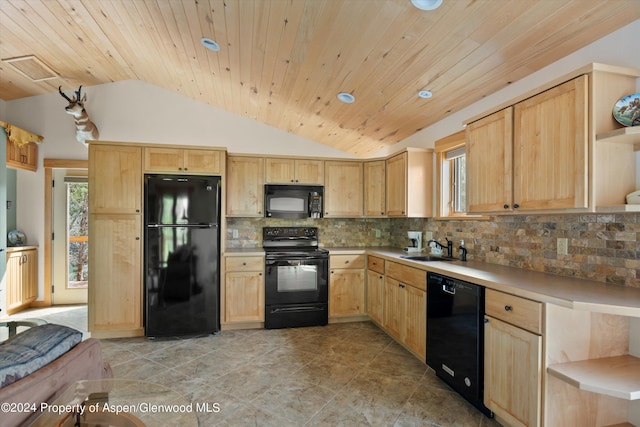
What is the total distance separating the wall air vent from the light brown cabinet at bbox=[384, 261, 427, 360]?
4.68 m

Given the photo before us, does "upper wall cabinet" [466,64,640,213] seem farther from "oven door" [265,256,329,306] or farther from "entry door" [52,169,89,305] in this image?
"entry door" [52,169,89,305]

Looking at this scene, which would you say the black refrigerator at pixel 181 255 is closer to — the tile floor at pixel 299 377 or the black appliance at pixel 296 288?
the tile floor at pixel 299 377

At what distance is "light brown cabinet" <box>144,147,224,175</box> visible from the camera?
356 centimetres

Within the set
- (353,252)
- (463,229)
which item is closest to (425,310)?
(463,229)

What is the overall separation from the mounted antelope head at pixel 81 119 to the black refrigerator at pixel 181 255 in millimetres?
1567

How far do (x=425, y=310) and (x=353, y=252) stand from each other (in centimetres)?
143

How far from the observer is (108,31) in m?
3.22

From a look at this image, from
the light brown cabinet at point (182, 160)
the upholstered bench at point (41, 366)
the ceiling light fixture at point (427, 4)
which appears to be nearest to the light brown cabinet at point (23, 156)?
the light brown cabinet at point (182, 160)

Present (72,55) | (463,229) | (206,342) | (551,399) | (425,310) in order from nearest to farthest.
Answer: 1. (551,399)
2. (425,310)
3. (463,229)
4. (206,342)
5. (72,55)

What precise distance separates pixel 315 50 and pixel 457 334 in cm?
241

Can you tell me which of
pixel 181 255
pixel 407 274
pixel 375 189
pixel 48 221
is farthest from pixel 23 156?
pixel 407 274

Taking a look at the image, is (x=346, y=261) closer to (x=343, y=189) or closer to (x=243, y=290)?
(x=343, y=189)

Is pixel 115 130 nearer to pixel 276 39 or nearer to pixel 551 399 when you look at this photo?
pixel 276 39

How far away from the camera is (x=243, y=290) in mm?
3768
